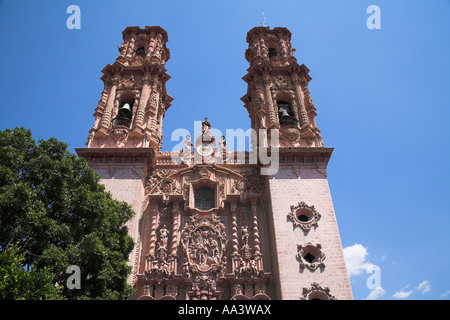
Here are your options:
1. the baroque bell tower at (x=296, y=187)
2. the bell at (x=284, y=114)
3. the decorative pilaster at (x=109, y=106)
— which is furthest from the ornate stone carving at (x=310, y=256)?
the decorative pilaster at (x=109, y=106)

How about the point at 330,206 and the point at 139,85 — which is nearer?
the point at 330,206

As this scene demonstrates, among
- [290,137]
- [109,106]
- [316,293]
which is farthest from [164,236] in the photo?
[109,106]

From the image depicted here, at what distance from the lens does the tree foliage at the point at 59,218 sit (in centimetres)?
1109

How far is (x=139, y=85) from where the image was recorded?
23.7 meters

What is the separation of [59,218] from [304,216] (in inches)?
423

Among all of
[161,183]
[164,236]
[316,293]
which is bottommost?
[316,293]

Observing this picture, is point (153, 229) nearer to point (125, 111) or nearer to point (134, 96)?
point (125, 111)

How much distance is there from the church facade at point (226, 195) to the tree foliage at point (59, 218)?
10.0ft

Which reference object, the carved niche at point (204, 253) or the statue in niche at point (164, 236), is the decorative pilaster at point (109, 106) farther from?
the carved niche at point (204, 253)

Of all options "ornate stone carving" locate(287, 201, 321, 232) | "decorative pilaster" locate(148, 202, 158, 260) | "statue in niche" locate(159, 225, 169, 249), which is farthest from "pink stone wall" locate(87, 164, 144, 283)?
"ornate stone carving" locate(287, 201, 321, 232)

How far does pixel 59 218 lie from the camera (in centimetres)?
1252

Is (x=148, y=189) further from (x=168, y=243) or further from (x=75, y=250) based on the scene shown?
(x=75, y=250)

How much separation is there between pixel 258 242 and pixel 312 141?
689 cm
